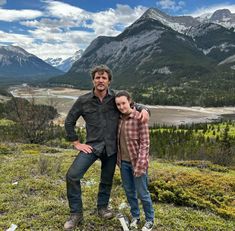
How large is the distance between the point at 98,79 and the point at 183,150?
4572 centimetres

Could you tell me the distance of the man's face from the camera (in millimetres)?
7086

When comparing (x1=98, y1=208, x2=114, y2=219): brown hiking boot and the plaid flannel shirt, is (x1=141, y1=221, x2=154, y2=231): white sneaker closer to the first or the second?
(x1=98, y1=208, x2=114, y2=219): brown hiking boot

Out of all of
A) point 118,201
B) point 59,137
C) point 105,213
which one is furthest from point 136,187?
point 59,137

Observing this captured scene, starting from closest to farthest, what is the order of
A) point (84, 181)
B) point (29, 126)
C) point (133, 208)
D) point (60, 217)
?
point (133, 208) < point (60, 217) < point (84, 181) < point (29, 126)

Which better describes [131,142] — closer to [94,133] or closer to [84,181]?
[94,133]

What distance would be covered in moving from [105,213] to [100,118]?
2.30 m

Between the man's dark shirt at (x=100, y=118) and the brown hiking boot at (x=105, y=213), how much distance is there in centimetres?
162

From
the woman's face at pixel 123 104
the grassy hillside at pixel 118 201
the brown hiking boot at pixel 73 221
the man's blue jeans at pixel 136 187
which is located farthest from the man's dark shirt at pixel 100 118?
the grassy hillside at pixel 118 201

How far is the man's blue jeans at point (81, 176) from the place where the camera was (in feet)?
23.4

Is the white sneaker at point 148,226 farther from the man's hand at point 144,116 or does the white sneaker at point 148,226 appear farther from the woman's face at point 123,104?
the woman's face at point 123,104

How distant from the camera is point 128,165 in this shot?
719 centimetres

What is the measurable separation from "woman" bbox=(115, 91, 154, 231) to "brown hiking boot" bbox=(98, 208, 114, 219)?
101 cm

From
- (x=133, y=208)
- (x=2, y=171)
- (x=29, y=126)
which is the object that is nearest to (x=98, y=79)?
(x=133, y=208)

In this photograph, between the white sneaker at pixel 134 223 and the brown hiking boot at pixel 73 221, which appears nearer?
the brown hiking boot at pixel 73 221
